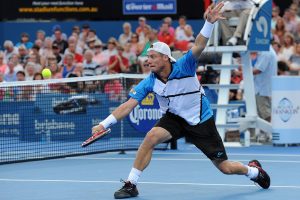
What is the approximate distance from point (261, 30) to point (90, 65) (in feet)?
18.1

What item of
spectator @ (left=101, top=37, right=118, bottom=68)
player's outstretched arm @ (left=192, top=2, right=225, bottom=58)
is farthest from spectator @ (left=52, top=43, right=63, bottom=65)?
player's outstretched arm @ (left=192, top=2, right=225, bottom=58)

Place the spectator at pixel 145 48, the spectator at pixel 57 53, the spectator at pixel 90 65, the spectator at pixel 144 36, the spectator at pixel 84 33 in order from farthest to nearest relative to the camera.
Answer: the spectator at pixel 84 33 → the spectator at pixel 57 53 → the spectator at pixel 144 36 → the spectator at pixel 90 65 → the spectator at pixel 145 48

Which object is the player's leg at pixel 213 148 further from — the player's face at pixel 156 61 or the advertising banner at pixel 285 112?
the advertising banner at pixel 285 112

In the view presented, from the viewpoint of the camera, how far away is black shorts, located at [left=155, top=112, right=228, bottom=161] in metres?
11.1

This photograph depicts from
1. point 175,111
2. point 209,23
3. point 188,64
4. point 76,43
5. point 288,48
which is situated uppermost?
point 76,43

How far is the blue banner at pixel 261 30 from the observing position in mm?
17672

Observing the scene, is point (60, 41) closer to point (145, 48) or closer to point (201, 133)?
point (145, 48)

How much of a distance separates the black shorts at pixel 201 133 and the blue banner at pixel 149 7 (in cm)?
1363

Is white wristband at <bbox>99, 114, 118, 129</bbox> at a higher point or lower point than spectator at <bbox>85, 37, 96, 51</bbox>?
lower

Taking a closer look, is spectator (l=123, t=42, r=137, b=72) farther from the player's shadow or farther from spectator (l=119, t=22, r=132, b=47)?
the player's shadow

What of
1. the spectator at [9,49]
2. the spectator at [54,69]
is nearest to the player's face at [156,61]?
the spectator at [54,69]

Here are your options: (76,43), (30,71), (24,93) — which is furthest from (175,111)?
(76,43)

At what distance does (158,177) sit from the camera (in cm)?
1309

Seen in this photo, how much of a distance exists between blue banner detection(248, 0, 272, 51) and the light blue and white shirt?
6605mm
